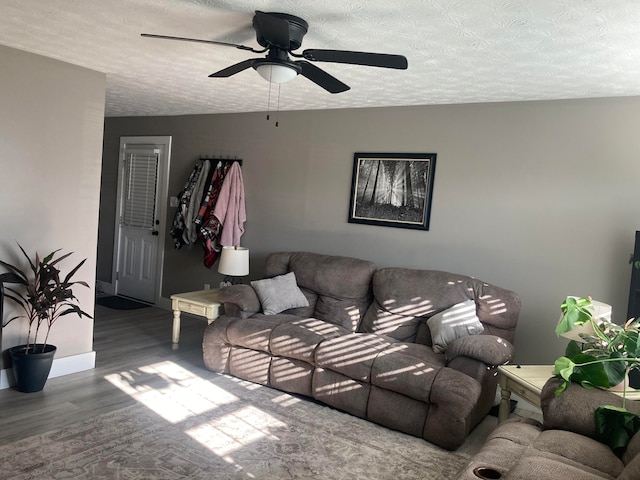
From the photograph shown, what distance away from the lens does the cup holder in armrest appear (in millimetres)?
1989

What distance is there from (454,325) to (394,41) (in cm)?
195

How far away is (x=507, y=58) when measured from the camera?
9.18 ft

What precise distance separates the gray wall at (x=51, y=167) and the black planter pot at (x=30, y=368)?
0.18 m

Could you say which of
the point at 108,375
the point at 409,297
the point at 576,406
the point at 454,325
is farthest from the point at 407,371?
the point at 108,375

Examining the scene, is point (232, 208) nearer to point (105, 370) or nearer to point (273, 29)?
point (105, 370)

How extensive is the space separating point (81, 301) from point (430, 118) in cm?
319

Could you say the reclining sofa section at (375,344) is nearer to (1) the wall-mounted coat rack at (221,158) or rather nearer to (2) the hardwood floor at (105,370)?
(2) the hardwood floor at (105,370)

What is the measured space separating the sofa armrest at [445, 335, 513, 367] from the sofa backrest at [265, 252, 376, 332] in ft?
3.45

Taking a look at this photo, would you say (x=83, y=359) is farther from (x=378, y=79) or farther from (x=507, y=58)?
(x=507, y=58)

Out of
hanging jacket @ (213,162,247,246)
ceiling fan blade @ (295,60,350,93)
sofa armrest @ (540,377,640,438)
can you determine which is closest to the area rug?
hanging jacket @ (213,162,247,246)

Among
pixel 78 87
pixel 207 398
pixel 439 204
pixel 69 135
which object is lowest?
pixel 207 398

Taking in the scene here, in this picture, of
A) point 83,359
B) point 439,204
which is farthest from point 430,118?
point 83,359

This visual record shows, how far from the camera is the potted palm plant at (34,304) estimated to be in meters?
3.46

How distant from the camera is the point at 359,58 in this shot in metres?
2.27
